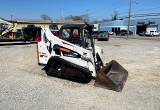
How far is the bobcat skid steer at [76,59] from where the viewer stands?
10.3m

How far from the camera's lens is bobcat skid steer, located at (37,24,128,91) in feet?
33.9

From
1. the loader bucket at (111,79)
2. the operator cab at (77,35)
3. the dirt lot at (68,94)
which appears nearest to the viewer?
the dirt lot at (68,94)

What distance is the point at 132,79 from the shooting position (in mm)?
11453

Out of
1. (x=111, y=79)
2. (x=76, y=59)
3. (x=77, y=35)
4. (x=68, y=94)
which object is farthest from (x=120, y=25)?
(x=68, y=94)

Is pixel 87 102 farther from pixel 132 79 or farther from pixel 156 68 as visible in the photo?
pixel 156 68

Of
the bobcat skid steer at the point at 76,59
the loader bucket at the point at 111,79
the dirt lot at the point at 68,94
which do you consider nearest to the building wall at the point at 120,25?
the bobcat skid steer at the point at 76,59

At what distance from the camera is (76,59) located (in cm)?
1095

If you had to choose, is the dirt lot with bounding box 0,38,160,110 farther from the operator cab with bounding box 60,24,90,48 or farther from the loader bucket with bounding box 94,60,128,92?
the operator cab with bounding box 60,24,90,48

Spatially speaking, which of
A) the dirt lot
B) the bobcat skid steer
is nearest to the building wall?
the bobcat skid steer

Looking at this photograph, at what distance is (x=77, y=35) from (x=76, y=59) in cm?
132

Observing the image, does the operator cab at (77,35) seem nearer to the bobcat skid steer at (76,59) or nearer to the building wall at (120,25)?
the bobcat skid steer at (76,59)

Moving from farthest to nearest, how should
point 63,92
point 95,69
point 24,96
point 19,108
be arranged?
point 95,69, point 63,92, point 24,96, point 19,108

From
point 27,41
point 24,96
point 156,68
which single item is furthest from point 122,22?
point 24,96

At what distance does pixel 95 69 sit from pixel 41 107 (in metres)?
3.81
